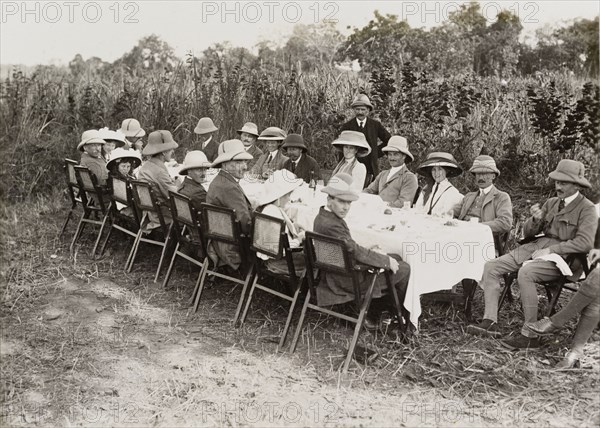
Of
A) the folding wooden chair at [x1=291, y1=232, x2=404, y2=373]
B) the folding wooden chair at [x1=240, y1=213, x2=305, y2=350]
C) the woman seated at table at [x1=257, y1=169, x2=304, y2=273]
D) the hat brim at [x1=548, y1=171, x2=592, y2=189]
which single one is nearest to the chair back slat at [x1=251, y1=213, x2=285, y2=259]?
the folding wooden chair at [x1=240, y1=213, x2=305, y2=350]

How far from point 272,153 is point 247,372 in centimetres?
477

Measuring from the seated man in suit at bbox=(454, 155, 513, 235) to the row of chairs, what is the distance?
1435 millimetres

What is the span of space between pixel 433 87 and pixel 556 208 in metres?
4.74

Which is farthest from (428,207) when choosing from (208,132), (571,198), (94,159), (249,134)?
(208,132)

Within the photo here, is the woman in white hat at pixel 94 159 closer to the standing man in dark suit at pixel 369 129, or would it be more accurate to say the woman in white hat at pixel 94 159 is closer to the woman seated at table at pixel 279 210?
the woman seated at table at pixel 279 210

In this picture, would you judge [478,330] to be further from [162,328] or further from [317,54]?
[317,54]

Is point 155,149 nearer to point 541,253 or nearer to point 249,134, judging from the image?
point 249,134

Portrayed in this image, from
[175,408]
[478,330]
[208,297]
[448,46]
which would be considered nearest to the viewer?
[175,408]

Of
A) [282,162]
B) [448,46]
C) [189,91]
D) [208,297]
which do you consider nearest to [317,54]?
[448,46]

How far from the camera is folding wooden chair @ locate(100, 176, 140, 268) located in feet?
23.2

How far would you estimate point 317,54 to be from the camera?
3594 cm

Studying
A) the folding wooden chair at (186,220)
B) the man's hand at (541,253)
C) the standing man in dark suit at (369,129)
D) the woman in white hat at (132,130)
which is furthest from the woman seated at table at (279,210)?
the woman in white hat at (132,130)

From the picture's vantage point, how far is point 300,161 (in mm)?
8219

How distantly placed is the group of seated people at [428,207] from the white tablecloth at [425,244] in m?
0.10
